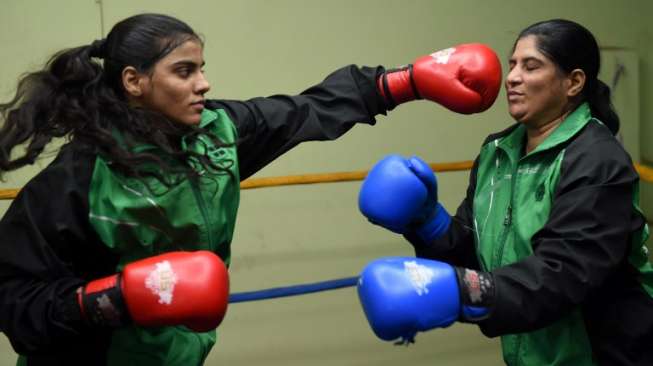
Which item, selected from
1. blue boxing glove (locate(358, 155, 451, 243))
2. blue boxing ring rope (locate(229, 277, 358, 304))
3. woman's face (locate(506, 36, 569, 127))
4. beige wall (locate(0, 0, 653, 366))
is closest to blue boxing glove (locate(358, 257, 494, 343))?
blue boxing glove (locate(358, 155, 451, 243))

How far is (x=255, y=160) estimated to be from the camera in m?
1.52

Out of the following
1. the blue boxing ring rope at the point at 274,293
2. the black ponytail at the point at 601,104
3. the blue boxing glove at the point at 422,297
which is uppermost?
the black ponytail at the point at 601,104

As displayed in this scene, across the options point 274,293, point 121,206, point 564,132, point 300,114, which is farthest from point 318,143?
point 121,206

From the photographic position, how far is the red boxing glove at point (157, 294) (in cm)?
113

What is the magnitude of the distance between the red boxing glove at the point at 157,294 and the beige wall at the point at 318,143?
50.9 inches

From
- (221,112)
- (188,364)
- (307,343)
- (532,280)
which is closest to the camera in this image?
(532,280)

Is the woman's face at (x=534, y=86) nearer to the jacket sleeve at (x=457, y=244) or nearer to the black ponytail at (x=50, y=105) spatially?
the jacket sleeve at (x=457, y=244)

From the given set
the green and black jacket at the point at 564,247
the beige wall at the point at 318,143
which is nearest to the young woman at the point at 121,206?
the green and black jacket at the point at 564,247

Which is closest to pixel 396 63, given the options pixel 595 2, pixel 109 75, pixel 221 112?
pixel 595 2

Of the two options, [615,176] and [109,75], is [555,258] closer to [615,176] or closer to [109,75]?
[615,176]

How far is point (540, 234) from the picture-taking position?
1.25 meters

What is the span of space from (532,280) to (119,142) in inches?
→ 30.7

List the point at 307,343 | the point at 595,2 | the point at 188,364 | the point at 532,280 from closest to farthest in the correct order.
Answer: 1. the point at 532,280
2. the point at 188,364
3. the point at 307,343
4. the point at 595,2

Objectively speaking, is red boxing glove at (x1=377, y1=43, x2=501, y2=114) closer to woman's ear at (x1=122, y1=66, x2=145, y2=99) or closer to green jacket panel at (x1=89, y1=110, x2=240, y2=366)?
green jacket panel at (x1=89, y1=110, x2=240, y2=366)
